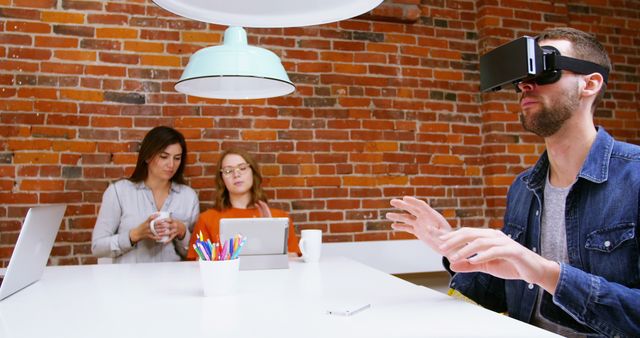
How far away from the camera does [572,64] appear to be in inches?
57.6

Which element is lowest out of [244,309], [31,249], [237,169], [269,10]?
[244,309]

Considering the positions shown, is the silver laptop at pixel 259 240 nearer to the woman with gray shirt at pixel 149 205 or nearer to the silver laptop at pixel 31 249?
the silver laptop at pixel 31 249

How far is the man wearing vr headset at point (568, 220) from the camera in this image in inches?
48.5

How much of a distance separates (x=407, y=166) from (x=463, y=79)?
75 cm

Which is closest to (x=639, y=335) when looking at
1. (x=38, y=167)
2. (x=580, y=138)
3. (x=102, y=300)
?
(x=580, y=138)

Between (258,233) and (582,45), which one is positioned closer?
(582,45)

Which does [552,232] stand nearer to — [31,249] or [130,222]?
[31,249]

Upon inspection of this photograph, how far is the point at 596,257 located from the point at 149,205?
2.25 metres

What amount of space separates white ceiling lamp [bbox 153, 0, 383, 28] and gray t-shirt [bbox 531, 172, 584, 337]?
886mm

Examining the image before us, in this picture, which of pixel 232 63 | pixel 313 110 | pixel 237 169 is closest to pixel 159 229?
pixel 237 169

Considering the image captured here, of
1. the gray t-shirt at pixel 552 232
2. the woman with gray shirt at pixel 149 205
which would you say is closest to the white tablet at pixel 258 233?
the woman with gray shirt at pixel 149 205

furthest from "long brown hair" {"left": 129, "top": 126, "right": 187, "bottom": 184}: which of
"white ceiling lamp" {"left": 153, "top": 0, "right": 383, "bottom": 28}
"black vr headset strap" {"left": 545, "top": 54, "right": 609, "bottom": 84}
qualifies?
"black vr headset strap" {"left": 545, "top": 54, "right": 609, "bottom": 84}

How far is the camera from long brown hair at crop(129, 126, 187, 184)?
9.43 feet

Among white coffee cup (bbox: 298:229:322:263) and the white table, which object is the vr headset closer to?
the white table
